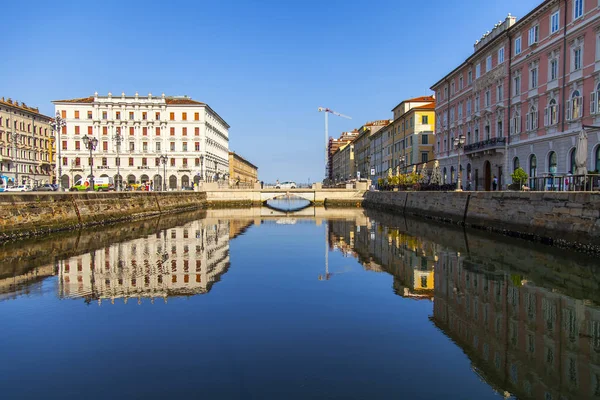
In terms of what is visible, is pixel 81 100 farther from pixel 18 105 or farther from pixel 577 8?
pixel 577 8

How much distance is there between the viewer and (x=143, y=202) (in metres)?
41.3

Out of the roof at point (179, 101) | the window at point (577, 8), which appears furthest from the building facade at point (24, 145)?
the window at point (577, 8)

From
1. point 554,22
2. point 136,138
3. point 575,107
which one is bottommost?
point 575,107

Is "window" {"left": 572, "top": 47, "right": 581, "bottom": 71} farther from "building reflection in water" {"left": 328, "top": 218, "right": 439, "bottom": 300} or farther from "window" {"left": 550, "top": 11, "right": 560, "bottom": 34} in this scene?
"building reflection in water" {"left": 328, "top": 218, "right": 439, "bottom": 300}

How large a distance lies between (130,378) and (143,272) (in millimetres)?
8517

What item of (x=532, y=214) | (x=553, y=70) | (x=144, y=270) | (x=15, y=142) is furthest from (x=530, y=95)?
(x=15, y=142)

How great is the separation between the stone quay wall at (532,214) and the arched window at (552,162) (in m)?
7.37

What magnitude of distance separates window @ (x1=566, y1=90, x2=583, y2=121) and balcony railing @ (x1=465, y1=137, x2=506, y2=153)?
9362mm

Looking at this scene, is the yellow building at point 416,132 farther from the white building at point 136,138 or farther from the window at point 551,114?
the white building at point 136,138

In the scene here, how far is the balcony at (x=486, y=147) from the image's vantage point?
39.7m

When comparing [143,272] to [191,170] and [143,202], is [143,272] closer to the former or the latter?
[143,202]

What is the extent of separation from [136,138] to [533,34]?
73.5 m

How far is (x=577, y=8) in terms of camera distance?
29234 mm

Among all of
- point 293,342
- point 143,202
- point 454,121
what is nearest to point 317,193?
point 454,121
